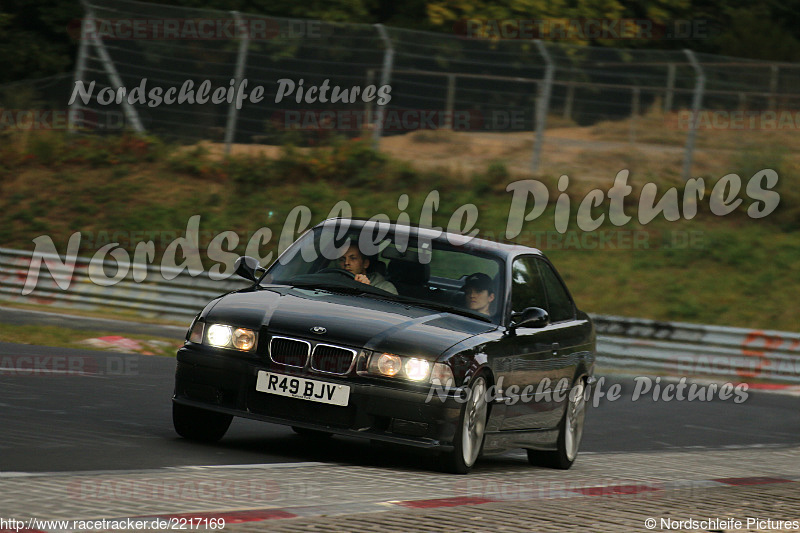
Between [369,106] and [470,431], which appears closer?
[470,431]

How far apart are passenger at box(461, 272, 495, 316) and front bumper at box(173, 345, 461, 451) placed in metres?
1.26

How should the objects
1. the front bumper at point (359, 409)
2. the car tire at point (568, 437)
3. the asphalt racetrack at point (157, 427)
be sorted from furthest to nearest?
the car tire at point (568, 437), the front bumper at point (359, 409), the asphalt racetrack at point (157, 427)

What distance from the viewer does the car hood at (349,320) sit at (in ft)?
27.2

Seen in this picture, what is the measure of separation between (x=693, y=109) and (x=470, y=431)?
781 inches

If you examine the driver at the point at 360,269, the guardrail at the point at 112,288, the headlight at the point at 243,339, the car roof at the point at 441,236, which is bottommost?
the guardrail at the point at 112,288

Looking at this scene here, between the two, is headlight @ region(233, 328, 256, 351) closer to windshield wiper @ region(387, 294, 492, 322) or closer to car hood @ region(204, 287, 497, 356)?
car hood @ region(204, 287, 497, 356)

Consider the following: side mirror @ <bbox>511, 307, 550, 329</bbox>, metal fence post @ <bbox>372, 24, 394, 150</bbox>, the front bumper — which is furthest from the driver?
metal fence post @ <bbox>372, 24, 394, 150</bbox>

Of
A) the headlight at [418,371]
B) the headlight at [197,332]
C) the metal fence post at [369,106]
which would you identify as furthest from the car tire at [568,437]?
the metal fence post at [369,106]

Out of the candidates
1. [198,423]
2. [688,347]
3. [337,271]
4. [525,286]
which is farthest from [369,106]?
[198,423]

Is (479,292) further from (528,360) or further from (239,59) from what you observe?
(239,59)

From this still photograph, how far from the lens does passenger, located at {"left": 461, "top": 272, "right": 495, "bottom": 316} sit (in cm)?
943

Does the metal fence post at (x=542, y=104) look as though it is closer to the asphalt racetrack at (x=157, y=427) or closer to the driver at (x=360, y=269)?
the asphalt racetrack at (x=157, y=427)

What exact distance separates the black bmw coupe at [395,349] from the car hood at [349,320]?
0.03ft

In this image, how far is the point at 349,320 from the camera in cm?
848
